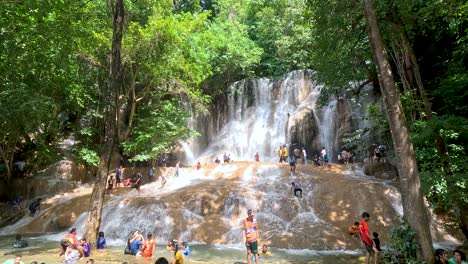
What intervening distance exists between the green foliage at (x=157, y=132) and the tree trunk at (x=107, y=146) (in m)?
12.2

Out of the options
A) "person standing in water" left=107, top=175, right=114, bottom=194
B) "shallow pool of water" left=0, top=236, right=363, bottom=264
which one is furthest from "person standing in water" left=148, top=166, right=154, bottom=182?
"shallow pool of water" left=0, top=236, right=363, bottom=264

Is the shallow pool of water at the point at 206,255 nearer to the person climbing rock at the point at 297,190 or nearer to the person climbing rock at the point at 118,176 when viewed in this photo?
the person climbing rock at the point at 297,190

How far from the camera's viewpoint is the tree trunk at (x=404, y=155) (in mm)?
8148

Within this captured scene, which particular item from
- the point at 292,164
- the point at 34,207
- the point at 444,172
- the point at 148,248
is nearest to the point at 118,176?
the point at 34,207

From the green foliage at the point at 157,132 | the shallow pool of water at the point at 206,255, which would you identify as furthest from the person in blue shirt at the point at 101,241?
the green foliage at the point at 157,132

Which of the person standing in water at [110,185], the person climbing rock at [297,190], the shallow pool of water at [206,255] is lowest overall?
the shallow pool of water at [206,255]

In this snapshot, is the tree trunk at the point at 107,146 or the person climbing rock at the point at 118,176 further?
the person climbing rock at the point at 118,176

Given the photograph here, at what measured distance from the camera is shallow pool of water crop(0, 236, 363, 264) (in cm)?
1109

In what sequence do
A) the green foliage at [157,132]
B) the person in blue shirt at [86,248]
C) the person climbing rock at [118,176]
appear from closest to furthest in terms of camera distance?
the person in blue shirt at [86,248] < the person climbing rock at [118,176] < the green foliage at [157,132]

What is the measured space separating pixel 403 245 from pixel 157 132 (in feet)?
63.1

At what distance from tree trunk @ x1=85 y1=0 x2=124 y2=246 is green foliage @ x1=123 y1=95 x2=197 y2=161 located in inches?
481

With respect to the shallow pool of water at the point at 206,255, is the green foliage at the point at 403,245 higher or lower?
higher

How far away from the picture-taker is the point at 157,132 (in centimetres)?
2495

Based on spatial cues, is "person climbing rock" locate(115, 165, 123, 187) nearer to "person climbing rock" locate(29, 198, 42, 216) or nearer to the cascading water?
"person climbing rock" locate(29, 198, 42, 216)
